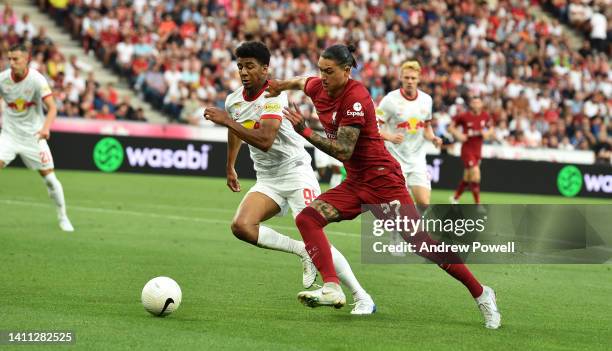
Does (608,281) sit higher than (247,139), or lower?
lower

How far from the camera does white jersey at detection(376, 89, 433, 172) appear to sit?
1464 cm

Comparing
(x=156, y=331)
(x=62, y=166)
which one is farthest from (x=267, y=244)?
(x=62, y=166)

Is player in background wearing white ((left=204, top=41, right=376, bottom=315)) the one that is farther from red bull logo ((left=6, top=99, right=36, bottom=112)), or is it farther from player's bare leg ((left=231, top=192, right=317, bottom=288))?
red bull logo ((left=6, top=99, right=36, bottom=112))

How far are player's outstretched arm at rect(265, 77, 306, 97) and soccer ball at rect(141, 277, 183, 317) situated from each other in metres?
1.89

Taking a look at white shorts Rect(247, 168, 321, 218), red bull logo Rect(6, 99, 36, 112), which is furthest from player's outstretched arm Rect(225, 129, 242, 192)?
red bull logo Rect(6, 99, 36, 112)

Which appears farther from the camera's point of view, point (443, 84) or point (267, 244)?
point (443, 84)

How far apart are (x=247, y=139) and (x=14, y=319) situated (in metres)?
2.29

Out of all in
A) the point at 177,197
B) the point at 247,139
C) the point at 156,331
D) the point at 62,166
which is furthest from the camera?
the point at 62,166

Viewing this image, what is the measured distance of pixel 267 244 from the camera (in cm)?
959

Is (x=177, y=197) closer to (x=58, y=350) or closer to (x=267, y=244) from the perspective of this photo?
(x=267, y=244)

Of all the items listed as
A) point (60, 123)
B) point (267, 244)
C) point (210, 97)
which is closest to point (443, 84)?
point (210, 97)

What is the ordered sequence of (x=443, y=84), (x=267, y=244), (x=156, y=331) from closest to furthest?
(x=156, y=331) → (x=267, y=244) → (x=443, y=84)

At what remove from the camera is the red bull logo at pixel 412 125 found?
14688mm

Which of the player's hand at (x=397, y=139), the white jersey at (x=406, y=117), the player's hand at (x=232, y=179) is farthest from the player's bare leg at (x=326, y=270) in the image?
the white jersey at (x=406, y=117)
